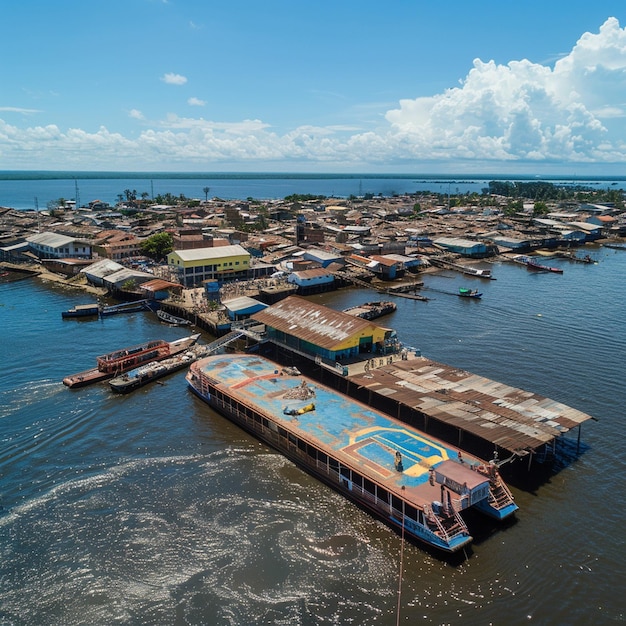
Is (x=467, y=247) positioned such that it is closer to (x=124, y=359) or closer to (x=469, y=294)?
(x=469, y=294)

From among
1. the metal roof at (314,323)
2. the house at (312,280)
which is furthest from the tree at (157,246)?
the metal roof at (314,323)

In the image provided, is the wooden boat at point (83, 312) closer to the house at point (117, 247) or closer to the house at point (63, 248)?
the house at point (117, 247)

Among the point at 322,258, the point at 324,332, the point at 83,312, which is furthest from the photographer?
the point at 322,258

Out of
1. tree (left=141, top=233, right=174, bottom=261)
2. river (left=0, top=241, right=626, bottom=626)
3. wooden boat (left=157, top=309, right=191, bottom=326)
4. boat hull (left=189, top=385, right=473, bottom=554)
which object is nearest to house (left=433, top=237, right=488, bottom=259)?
tree (left=141, top=233, right=174, bottom=261)

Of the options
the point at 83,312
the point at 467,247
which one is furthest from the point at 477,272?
the point at 83,312

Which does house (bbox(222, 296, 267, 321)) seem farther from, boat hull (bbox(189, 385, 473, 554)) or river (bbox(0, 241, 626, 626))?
boat hull (bbox(189, 385, 473, 554))

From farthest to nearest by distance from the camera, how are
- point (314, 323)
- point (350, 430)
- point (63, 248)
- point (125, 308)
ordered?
point (63, 248), point (125, 308), point (314, 323), point (350, 430)

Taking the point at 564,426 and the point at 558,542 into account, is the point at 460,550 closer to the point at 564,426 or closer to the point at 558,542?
the point at 558,542
